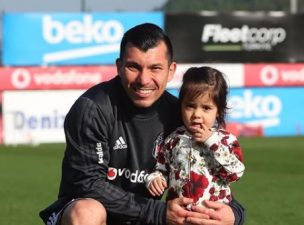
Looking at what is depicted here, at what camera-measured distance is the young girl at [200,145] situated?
572cm

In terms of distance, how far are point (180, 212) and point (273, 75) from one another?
27.7 m

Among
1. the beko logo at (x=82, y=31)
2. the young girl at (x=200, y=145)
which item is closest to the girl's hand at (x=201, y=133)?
the young girl at (x=200, y=145)

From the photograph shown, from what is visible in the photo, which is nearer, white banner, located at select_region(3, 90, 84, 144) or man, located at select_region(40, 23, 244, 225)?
man, located at select_region(40, 23, 244, 225)

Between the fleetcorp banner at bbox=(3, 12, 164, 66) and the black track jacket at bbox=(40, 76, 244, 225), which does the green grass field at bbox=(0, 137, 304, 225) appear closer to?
the black track jacket at bbox=(40, 76, 244, 225)

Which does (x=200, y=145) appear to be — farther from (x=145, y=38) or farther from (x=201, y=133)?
(x=145, y=38)

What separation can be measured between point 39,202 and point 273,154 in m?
10.6

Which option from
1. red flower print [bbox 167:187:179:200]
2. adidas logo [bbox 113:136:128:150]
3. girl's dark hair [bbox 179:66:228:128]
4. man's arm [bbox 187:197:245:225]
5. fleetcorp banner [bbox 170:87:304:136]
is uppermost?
girl's dark hair [bbox 179:66:228:128]

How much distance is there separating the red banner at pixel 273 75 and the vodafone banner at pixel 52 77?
15.6 ft

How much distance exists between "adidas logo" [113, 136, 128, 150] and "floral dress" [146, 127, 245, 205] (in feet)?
0.93

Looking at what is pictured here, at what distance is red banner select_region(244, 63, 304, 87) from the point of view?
3272 cm

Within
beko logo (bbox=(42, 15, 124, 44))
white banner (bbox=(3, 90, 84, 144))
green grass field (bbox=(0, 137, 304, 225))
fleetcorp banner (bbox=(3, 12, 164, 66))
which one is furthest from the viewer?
beko logo (bbox=(42, 15, 124, 44))

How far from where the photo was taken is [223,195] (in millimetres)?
5844

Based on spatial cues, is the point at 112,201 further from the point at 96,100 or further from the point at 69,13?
the point at 69,13

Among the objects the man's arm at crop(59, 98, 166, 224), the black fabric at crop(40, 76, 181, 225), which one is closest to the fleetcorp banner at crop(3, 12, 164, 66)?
the black fabric at crop(40, 76, 181, 225)
